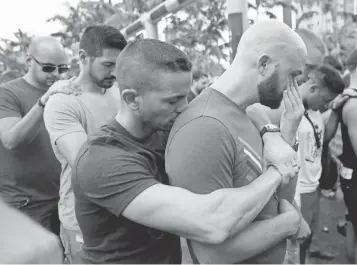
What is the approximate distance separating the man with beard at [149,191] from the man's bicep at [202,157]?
3 centimetres

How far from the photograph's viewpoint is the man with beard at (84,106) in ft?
7.63

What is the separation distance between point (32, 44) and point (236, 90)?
2.13 meters

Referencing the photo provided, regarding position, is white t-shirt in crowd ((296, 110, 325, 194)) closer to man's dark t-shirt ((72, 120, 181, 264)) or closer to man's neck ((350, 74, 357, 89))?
man's neck ((350, 74, 357, 89))

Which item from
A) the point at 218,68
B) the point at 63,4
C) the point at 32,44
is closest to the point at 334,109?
the point at 32,44

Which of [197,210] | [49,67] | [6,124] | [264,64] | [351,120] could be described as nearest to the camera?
[197,210]

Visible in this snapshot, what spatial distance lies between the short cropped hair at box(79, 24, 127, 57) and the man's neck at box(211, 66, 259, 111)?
97 cm

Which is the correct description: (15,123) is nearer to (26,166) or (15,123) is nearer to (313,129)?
(26,166)

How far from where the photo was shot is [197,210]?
142cm

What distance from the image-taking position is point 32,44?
10.7ft

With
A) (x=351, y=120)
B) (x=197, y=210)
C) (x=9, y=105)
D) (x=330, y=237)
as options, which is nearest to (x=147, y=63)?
(x=197, y=210)

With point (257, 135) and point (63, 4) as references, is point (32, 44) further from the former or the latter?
point (63, 4)

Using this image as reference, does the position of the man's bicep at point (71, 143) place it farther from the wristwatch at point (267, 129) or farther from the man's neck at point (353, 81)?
the man's neck at point (353, 81)

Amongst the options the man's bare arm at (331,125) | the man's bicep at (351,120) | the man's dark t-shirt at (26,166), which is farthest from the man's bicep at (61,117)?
the man's bare arm at (331,125)

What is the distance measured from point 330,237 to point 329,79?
2.15 m
